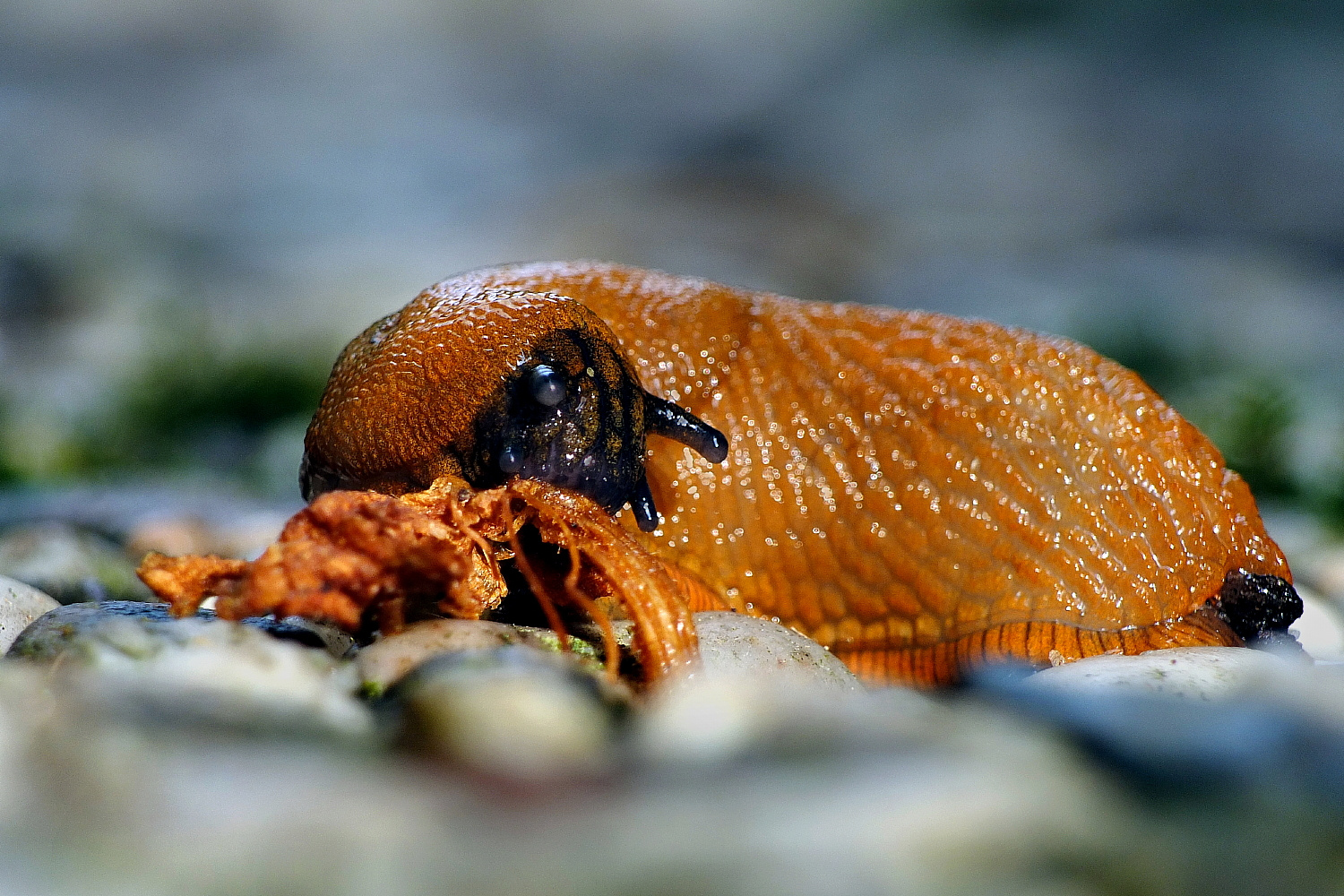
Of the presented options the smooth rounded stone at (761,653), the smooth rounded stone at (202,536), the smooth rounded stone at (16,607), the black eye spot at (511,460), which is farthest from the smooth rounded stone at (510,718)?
the smooth rounded stone at (202,536)

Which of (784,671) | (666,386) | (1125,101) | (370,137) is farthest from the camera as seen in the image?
(370,137)

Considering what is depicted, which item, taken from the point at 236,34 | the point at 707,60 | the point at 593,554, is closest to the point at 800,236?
the point at 707,60

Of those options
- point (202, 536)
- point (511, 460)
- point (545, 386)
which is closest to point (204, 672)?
point (511, 460)

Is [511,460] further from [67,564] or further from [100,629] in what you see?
[67,564]

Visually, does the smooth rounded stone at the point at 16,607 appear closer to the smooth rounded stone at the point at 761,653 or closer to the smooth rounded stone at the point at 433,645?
the smooth rounded stone at the point at 433,645

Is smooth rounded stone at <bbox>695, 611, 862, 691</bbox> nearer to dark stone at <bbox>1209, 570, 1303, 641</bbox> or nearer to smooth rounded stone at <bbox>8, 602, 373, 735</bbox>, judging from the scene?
smooth rounded stone at <bbox>8, 602, 373, 735</bbox>

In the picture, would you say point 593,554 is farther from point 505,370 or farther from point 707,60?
point 707,60
